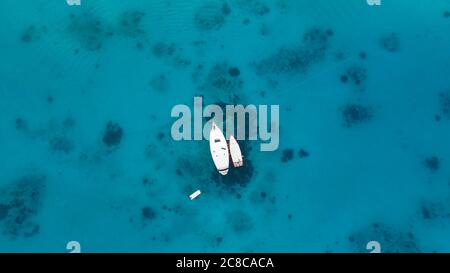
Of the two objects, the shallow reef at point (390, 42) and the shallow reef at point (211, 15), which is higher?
the shallow reef at point (211, 15)

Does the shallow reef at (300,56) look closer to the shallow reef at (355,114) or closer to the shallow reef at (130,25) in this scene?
the shallow reef at (355,114)

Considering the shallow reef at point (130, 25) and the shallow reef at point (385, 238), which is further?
the shallow reef at point (130, 25)

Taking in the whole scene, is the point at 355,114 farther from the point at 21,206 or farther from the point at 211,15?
the point at 21,206

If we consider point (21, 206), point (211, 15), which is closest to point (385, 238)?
point (211, 15)

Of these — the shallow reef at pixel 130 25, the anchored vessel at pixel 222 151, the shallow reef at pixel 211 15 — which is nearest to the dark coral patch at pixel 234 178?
the anchored vessel at pixel 222 151

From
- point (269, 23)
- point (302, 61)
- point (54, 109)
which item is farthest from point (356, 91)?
point (54, 109)

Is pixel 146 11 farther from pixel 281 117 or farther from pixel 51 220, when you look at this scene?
pixel 51 220

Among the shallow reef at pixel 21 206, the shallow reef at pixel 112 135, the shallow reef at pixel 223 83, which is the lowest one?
the shallow reef at pixel 21 206
